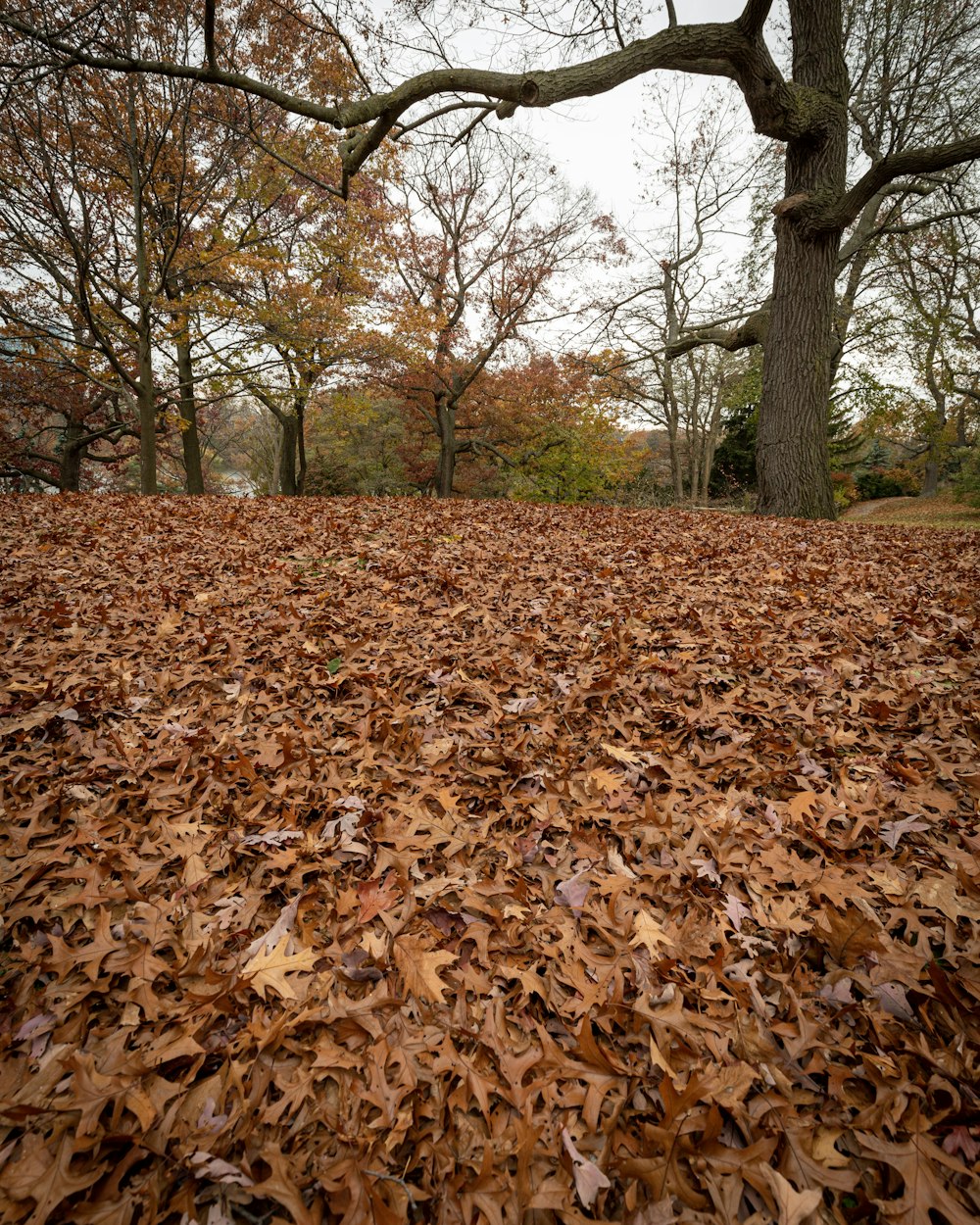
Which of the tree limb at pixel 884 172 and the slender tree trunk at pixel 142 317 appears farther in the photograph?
the slender tree trunk at pixel 142 317

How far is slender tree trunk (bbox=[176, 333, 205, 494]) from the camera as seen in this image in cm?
1246

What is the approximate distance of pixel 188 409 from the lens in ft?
45.5

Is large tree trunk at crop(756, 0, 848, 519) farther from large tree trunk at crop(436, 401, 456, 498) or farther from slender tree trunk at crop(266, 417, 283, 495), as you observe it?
slender tree trunk at crop(266, 417, 283, 495)

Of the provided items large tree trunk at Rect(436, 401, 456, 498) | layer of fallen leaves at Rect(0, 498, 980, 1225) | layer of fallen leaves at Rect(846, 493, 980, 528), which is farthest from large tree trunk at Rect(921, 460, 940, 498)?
layer of fallen leaves at Rect(0, 498, 980, 1225)

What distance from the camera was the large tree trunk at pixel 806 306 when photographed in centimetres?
739

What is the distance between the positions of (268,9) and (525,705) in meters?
13.6

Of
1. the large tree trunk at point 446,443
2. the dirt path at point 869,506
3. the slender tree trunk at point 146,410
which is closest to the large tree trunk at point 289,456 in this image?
the large tree trunk at point 446,443

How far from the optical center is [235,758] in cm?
254

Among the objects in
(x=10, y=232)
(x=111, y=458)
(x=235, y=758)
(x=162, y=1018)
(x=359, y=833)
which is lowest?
(x=162, y=1018)

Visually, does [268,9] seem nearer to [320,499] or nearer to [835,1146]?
[320,499]

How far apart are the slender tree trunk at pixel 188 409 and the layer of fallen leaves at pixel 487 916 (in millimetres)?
10990

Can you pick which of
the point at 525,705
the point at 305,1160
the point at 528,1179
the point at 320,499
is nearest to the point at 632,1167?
the point at 528,1179

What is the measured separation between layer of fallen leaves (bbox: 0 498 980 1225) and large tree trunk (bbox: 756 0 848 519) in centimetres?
480

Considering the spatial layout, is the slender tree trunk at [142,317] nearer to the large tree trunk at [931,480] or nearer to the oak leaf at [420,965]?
the oak leaf at [420,965]
